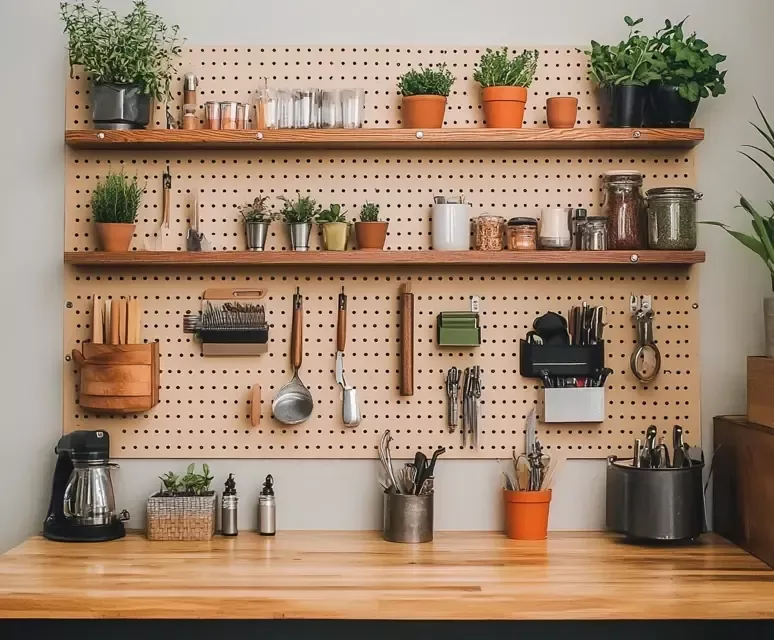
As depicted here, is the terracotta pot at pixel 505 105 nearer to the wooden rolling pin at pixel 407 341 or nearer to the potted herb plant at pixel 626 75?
the potted herb plant at pixel 626 75

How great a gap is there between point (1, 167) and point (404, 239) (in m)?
1.06

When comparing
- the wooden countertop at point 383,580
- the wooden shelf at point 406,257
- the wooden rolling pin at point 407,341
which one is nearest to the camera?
the wooden countertop at point 383,580

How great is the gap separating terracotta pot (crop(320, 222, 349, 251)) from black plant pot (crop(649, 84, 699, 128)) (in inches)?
32.3

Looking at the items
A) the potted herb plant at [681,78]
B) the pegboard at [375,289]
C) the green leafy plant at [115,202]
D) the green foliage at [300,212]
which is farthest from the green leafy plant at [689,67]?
the green leafy plant at [115,202]

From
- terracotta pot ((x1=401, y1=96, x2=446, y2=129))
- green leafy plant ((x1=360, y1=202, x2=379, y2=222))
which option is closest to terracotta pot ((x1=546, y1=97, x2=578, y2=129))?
terracotta pot ((x1=401, y1=96, x2=446, y2=129))

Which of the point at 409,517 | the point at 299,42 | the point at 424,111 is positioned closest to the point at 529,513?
the point at 409,517

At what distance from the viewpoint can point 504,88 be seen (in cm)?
247

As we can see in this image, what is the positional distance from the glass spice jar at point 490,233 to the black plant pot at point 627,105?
0.38 metres

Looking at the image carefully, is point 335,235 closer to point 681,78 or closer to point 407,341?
point 407,341

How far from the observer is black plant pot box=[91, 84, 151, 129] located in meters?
2.45

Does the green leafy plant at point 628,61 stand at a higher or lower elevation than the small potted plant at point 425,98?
higher

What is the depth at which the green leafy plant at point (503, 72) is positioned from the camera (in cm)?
249

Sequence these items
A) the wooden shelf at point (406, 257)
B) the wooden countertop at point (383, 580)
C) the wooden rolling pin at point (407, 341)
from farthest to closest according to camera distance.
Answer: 1. the wooden rolling pin at point (407, 341)
2. the wooden shelf at point (406, 257)
3. the wooden countertop at point (383, 580)

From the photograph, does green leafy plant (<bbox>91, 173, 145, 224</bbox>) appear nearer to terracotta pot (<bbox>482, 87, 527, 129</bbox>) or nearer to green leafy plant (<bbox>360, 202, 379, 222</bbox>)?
green leafy plant (<bbox>360, 202, 379, 222</bbox>)
